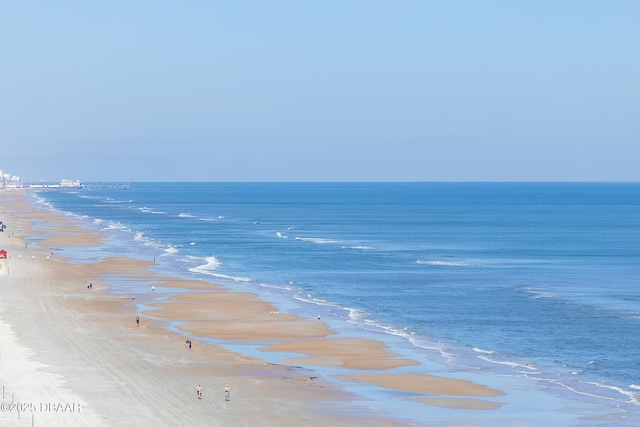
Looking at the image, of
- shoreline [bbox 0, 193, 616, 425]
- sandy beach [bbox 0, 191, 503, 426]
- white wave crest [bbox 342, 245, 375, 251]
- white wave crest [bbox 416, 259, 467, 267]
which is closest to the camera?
sandy beach [bbox 0, 191, 503, 426]

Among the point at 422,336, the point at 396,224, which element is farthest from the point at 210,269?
the point at 396,224

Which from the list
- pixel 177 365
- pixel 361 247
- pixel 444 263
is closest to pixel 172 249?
pixel 361 247

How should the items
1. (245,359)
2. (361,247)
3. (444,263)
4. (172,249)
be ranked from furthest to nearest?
(361,247), (172,249), (444,263), (245,359)

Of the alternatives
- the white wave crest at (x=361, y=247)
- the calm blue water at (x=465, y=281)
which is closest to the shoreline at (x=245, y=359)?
the calm blue water at (x=465, y=281)

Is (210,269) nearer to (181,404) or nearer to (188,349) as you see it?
(188,349)

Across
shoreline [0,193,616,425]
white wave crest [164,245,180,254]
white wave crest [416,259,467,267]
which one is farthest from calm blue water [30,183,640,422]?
shoreline [0,193,616,425]

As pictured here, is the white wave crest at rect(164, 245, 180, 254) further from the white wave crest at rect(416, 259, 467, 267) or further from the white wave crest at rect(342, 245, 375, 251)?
the white wave crest at rect(416, 259, 467, 267)

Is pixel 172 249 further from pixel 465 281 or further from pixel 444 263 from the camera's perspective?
pixel 465 281
